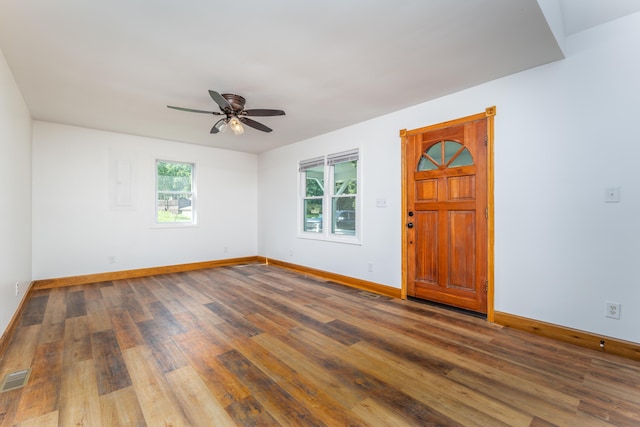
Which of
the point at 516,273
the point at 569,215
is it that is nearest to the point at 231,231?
the point at 516,273

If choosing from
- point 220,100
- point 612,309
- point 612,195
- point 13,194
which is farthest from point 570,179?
point 13,194

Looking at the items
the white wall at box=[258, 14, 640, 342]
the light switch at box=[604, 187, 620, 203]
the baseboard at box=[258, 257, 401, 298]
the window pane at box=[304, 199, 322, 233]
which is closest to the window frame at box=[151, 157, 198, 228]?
the baseboard at box=[258, 257, 401, 298]

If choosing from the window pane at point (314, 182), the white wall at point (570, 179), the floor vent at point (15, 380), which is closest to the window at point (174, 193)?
the window pane at point (314, 182)

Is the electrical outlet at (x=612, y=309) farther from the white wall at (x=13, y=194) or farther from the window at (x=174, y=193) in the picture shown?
the window at (x=174, y=193)

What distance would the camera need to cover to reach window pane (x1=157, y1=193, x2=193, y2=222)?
5.34 m

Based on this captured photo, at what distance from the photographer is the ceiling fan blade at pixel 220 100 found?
259 centimetres

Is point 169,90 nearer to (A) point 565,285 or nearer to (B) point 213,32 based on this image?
(B) point 213,32

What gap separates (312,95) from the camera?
3270 mm

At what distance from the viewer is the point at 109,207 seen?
476cm

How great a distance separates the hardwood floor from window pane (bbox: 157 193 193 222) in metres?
2.29

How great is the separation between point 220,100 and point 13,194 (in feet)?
7.73

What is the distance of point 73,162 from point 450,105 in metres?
5.61

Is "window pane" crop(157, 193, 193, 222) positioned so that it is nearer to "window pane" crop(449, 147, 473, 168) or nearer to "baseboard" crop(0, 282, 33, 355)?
"baseboard" crop(0, 282, 33, 355)

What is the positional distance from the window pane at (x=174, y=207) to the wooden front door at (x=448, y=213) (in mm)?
4303
